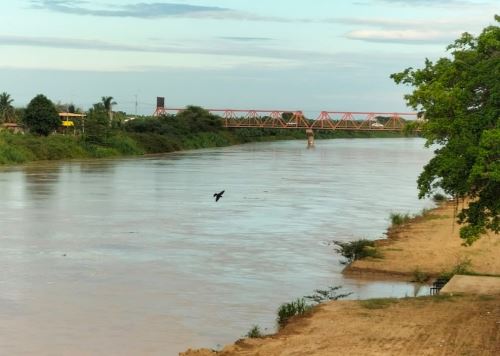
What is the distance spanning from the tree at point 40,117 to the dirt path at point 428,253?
55.3 metres

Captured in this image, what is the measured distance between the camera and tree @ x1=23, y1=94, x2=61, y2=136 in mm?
77250

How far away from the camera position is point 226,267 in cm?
2078

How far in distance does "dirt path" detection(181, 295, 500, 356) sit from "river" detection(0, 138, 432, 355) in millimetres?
1470

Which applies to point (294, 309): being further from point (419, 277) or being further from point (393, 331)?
point (419, 277)

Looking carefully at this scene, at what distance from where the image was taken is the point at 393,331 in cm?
1222

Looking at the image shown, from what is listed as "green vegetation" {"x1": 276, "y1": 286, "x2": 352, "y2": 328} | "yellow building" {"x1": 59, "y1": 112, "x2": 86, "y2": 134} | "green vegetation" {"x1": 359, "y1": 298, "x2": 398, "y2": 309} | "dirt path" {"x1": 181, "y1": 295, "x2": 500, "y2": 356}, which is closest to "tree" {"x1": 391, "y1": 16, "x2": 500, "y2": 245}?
"dirt path" {"x1": 181, "y1": 295, "x2": 500, "y2": 356}

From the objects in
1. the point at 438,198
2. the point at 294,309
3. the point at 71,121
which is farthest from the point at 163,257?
the point at 71,121

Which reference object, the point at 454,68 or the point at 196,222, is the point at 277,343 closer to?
the point at 454,68

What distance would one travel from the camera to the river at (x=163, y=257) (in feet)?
47.9

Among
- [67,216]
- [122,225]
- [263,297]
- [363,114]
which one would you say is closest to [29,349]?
[263,297]

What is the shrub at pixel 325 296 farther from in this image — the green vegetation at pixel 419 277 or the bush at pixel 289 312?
the green vegetation at pixel 419 277

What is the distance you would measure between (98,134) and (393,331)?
70.3 m

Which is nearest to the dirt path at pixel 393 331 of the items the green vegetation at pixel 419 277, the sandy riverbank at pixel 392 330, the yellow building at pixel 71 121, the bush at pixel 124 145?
the sandy riverbank at pixel 392 330

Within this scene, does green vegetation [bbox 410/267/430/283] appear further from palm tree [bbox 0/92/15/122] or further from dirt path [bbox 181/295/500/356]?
palm tree [bbox 0/92/15/122]
